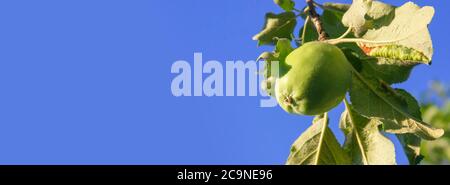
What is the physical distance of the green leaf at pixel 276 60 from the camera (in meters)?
2.23

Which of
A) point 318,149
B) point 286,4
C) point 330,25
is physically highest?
point 286,4

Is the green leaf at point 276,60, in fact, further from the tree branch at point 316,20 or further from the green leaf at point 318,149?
the green leaf at point 318,149

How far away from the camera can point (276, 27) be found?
2.80 m

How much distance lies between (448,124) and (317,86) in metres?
7.06

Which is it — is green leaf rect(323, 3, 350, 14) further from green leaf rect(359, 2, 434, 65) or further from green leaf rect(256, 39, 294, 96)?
green leaf rect(256, 39, 294, 96)

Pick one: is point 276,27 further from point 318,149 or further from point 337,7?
point 318,149

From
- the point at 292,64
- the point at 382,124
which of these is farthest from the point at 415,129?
the point at 292,64

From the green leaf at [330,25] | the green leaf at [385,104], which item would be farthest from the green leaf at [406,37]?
the green leaf at [330,25]

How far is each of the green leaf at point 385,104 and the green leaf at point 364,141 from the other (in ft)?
0.41

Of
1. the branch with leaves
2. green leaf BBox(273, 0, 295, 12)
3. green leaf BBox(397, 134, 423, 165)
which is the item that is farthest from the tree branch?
green leaf BBox(397, 134, 423, 165)

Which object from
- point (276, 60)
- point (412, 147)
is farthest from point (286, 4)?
point (412, 147)

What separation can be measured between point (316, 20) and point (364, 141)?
542mm
